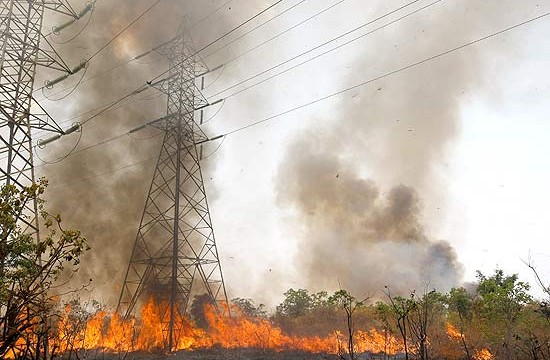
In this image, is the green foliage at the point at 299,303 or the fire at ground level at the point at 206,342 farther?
the green foliage at the point at 299,303

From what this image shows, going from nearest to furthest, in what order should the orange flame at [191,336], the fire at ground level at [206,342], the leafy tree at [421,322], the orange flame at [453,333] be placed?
1. the leafy tree at [421,322]
2. the fire at ground level at [206,342]
3. the orange flame at [191,336]
4. the orange flame at [453,333]

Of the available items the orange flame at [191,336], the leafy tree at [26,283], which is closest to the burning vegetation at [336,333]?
the orange flame at [191,336]

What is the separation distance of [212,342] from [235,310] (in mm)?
10212

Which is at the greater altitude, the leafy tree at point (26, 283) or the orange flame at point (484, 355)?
the leafy tree at point (26, 283)

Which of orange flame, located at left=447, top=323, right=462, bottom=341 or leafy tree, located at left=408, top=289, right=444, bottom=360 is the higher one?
leafy tree, located at left=408, top=289, right=444, bottom=360

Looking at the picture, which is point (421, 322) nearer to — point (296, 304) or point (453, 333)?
point (453, 333)

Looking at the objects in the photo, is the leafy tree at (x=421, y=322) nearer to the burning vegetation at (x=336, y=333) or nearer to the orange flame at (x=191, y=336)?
the burning vegetation at (x=336, y=333)

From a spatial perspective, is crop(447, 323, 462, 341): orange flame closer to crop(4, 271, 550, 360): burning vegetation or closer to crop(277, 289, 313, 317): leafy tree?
crop(4, 271, 550, 360): burning vegetation

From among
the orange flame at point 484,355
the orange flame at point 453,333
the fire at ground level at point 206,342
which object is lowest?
the orange flame at point 484,355

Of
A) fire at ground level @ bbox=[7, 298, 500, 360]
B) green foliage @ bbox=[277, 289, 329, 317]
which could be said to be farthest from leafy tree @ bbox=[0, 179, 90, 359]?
green foliage @ bbox=[277, 289, 329, 317]

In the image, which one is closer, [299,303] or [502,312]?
[502,312]

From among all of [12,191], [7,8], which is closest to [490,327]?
[12,191]

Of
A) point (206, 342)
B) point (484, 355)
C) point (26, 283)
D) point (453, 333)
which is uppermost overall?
point (26, 283)

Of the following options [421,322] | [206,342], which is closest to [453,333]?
[421,322]
